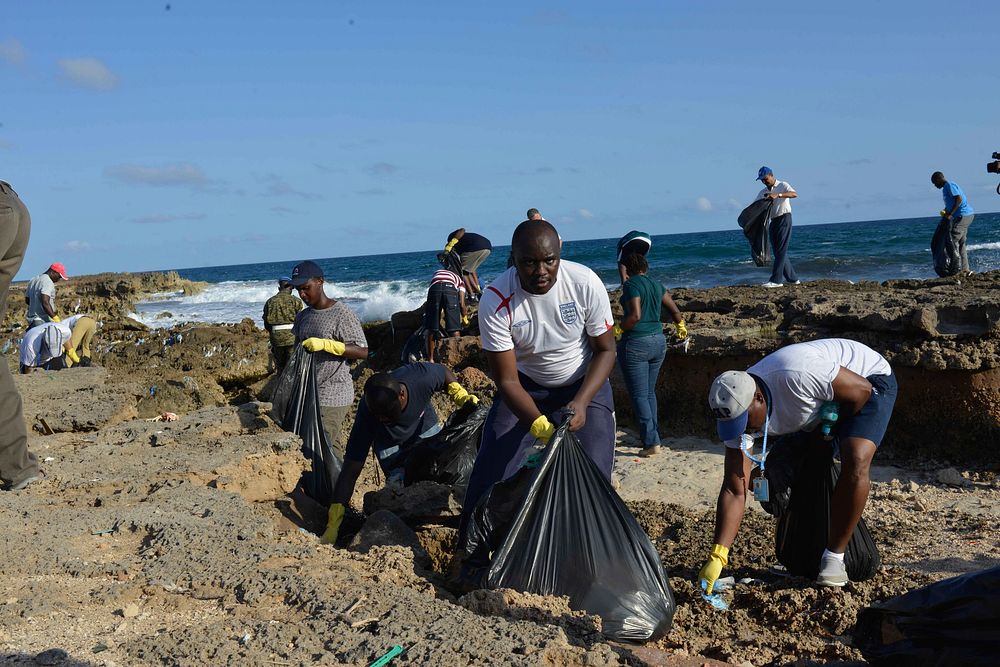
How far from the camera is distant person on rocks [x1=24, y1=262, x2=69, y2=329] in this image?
1030 centimetres

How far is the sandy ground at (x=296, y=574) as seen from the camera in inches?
103

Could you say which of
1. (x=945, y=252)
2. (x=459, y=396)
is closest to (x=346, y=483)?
(x=459, y=396)

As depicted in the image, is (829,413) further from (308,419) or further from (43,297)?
(43,297)

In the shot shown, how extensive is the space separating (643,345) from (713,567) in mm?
3274

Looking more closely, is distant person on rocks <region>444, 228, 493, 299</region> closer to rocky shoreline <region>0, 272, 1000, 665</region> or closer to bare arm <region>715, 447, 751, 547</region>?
rocky shoreline <region>0, 272, 1000, 665</region>

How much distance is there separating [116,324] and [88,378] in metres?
7.67

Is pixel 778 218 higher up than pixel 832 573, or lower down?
higher up

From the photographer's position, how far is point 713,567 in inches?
138

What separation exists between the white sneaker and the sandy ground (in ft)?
0.20

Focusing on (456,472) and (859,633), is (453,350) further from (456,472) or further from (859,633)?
(859,633)

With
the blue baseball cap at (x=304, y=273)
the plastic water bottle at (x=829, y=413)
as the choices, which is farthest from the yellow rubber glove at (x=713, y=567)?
the blue baseball cap at (x=304, y=273)

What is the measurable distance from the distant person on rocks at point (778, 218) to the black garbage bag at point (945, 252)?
178 centimetres

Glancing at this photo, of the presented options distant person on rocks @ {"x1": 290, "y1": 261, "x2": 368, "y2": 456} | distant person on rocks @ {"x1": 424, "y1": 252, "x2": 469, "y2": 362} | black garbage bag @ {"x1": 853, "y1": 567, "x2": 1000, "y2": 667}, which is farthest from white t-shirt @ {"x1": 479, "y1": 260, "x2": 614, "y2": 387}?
distant person on rocks @ {"x1": 424, "y1": 252, "x2": 469, "y2": 362}

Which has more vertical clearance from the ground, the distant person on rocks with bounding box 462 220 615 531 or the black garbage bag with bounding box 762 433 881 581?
the distant person on rocks with bounding box 462 220 615 531
